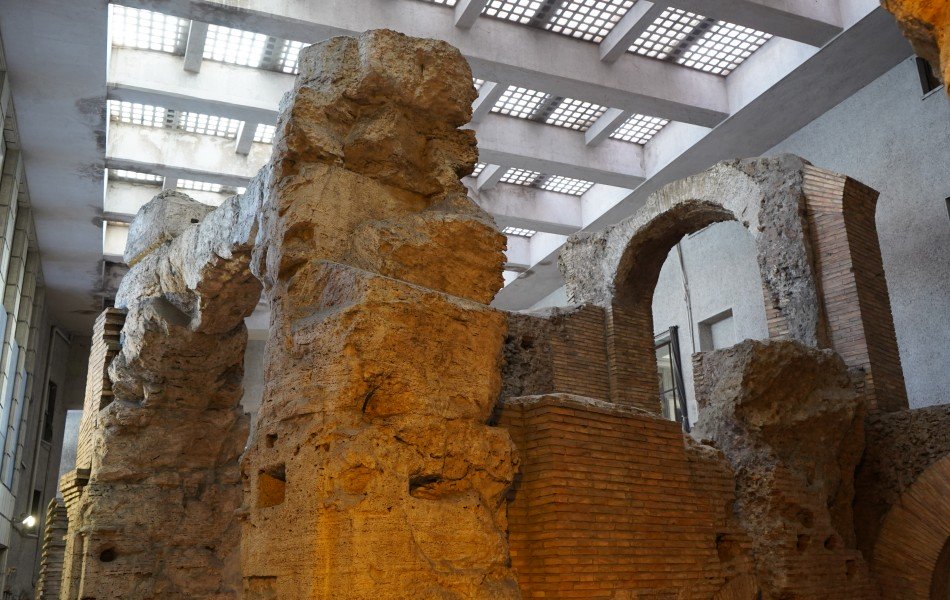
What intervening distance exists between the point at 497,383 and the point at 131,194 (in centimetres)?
1026

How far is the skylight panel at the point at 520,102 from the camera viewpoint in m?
12.1

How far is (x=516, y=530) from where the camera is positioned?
16.1 ft

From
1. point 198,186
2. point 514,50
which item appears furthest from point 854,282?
point 198,186

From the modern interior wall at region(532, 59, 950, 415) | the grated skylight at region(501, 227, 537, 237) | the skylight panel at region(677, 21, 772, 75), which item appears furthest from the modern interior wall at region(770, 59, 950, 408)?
the grated skylight at region(501, 227, 537, 237)

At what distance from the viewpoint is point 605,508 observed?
5.10 m

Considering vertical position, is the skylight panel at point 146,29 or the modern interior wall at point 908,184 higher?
the skylight panel at point 146,29

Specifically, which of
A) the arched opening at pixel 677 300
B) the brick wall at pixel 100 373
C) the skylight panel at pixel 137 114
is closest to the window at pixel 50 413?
the skylight panel at pixel 137 114

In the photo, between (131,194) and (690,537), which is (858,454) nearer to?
(690,537)

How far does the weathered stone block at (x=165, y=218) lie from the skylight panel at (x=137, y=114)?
3.33m

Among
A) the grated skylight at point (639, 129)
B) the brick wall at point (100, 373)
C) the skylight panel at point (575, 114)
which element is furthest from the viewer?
the grated skylight at point (639, 129)

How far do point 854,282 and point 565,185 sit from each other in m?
7.09

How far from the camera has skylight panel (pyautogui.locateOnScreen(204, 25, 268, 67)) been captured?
10.1 m

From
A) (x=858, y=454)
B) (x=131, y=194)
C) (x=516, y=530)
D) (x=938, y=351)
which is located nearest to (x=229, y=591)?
(x=516, y=530)

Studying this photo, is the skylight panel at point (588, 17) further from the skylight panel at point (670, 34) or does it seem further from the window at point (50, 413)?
the window at point (50, 413)
